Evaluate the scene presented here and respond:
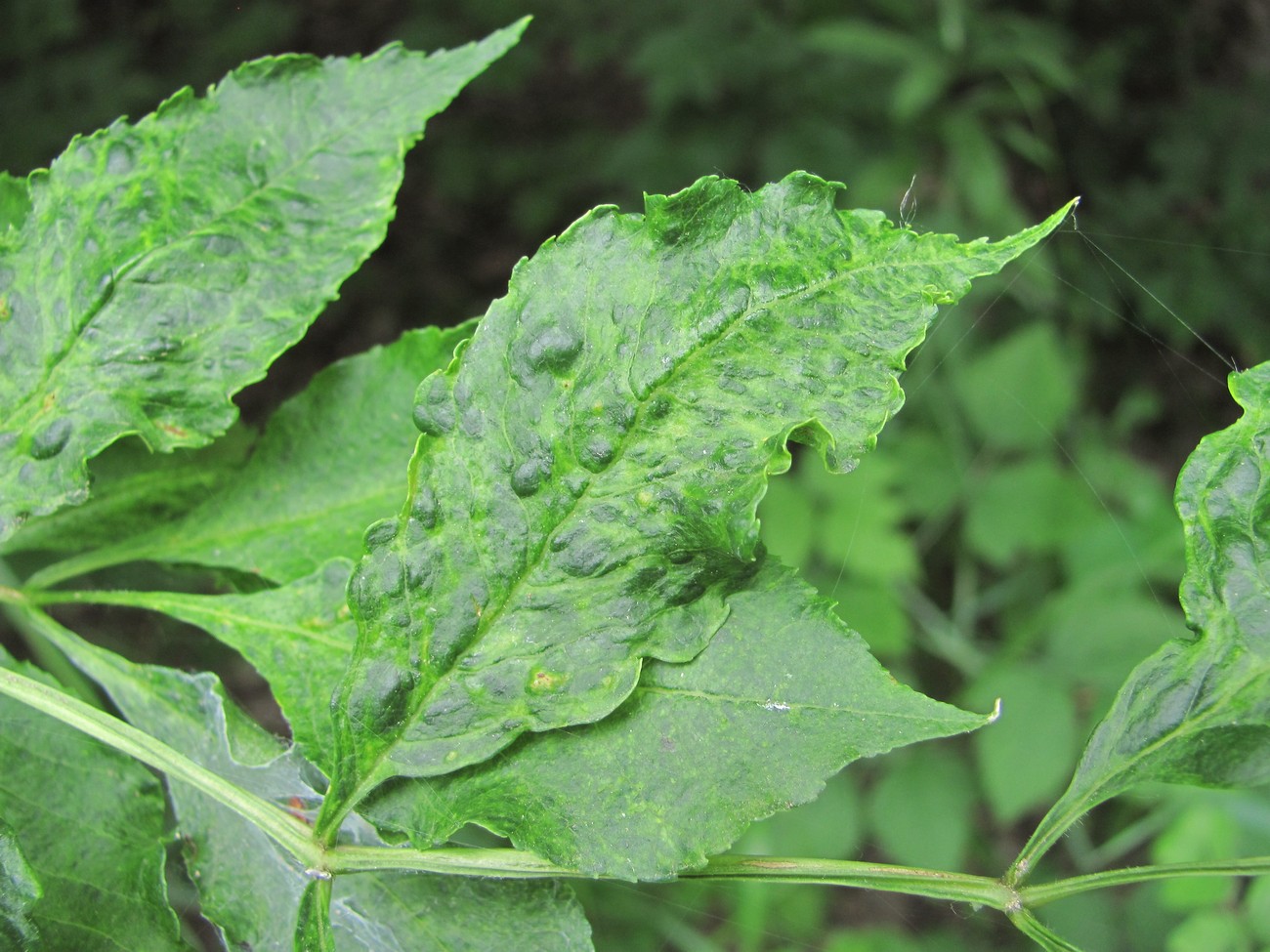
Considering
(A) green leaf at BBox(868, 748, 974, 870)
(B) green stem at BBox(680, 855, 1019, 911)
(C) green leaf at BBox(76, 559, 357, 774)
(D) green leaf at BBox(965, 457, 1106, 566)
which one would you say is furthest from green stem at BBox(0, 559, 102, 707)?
(D) green leaf at BBox(965, 457, 1106, 566)

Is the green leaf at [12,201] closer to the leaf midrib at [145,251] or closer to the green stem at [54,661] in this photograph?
the leaf midrib at [145,251]

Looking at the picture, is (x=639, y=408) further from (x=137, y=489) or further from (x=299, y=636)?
(x=137, y=489)

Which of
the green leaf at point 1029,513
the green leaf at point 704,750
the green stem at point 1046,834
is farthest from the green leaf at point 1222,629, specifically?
the green leaf at point 1029,513

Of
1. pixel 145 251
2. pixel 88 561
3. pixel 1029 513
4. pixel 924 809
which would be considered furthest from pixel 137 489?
pixel 1029 513

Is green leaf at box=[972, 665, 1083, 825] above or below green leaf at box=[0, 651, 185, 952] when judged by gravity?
below

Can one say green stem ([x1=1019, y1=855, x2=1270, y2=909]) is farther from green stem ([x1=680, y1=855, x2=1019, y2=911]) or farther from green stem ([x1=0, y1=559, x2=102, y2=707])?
green stem ([x1=0, y1=559, x2=102, y2=707])
